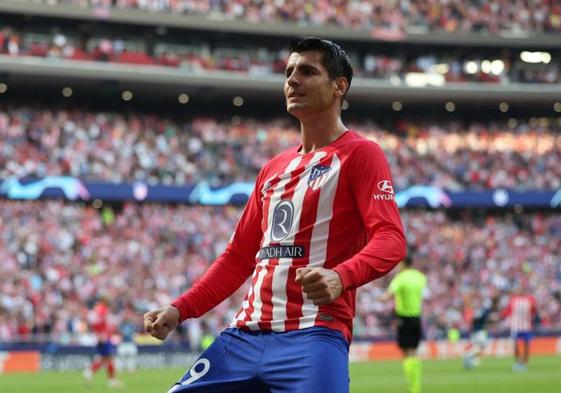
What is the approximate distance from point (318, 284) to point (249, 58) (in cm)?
4580

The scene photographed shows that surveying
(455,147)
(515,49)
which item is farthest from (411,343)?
(515,49)

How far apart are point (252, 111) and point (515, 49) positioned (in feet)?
48.5

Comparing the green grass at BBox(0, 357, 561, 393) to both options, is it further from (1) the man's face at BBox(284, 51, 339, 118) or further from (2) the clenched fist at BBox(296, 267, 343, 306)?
(2) the clenched fist at BBox(296, 267, 343, 306)

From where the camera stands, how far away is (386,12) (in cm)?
5206

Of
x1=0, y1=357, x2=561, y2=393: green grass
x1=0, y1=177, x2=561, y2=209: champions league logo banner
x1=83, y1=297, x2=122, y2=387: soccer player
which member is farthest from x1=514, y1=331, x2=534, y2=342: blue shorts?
x1=83, y1=297, x2=122, y2=387: soccer player

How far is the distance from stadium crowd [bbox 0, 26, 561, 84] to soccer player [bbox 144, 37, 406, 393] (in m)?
37.8

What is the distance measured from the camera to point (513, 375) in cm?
2477

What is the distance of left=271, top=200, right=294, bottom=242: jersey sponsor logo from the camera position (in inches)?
203

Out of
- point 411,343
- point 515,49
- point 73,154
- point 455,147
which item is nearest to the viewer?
point 411,343

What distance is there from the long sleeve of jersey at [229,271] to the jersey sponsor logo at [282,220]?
11.1 inches

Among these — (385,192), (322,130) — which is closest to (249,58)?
(322,130)

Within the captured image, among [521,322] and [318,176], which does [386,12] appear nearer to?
[521,322]

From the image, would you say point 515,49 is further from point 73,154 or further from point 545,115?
point 73,154

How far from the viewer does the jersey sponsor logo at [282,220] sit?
16.9ft
